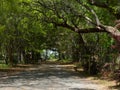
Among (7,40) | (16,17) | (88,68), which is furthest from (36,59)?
(88,68)

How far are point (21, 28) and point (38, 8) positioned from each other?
54.7 ft

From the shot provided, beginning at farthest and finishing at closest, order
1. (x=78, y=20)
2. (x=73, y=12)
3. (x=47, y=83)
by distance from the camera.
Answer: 1. (x=78, y=20)
2. (x=73, y=12)
3. (x=47, y=83)

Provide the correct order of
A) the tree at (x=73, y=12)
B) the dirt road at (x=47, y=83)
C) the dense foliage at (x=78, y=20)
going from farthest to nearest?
A: the dense foliage at (x=78, y=20)
the tree at (x=73, y=12)
the dirt road at (x=47, y=83)

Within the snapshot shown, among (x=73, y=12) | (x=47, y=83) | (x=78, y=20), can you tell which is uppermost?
(x=73, y=12)

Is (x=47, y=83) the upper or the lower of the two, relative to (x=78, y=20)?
lower

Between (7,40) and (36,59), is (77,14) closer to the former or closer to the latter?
(7,40)

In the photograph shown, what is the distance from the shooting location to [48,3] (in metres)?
24.2

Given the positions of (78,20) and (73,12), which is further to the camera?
(78,20)

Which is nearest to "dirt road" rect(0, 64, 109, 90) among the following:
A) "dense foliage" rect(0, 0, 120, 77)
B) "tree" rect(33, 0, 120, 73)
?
"dense foliage" rect(0, 0, 120, 77)

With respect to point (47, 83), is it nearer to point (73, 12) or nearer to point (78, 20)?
point (73, 12)

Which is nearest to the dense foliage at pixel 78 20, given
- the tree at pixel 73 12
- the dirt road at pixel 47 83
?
the tree at pixel 73 12

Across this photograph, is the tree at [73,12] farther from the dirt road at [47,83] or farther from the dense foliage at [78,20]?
the dirt road at [47,83]

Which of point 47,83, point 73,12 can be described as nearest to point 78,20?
point 73,12

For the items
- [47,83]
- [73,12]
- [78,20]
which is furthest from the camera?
[78,20]
